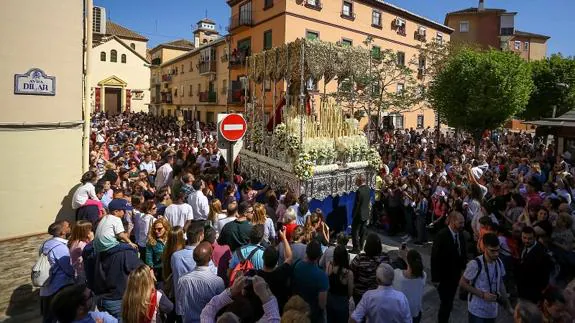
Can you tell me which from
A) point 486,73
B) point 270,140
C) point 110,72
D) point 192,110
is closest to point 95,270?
point 270,140

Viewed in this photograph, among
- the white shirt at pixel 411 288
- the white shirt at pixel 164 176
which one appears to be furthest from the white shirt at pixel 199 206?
the white shirt at pixel 411 288

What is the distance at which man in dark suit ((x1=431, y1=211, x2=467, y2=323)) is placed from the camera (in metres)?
5.09

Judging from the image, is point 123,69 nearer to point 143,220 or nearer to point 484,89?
point 484,89

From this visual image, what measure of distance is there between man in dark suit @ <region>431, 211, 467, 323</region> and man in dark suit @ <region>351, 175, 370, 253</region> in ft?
10.2

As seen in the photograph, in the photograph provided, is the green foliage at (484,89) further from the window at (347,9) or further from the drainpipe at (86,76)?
the drainpipe at (86,76)

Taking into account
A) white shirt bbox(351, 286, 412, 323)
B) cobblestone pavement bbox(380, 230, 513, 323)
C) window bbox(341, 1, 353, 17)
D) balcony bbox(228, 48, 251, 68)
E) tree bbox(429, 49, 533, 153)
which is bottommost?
cobblestone pavement bbox(380, 230, 513, 323)

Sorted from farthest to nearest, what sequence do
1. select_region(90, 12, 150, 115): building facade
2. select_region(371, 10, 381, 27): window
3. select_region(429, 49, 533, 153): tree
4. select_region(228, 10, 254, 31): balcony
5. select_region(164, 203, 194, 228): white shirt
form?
1. select_region(90, 12, 150, 115): building facade
2. select_region(371, 10, 381, 27): window
3. select_region(228, 10, 254, 31): balcony
4. select_region(429, 49, 533, 153): tree
5. select_region(164, 203, 194, 228): white shirt

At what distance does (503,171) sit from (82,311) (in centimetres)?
1144

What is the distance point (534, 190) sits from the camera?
7.82m

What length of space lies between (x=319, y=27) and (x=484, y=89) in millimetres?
11035

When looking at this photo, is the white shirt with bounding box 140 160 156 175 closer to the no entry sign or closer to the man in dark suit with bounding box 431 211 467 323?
the no entry sign

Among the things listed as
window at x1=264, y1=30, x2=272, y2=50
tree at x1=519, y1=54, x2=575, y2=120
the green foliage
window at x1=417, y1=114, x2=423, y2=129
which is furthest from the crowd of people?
window at x1=417, y1=114, x2=423, y2=129

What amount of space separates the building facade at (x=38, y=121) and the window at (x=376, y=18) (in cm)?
2486

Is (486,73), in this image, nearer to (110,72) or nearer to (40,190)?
(40,190)
